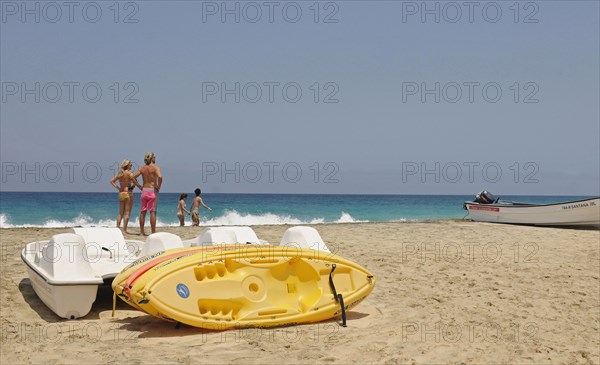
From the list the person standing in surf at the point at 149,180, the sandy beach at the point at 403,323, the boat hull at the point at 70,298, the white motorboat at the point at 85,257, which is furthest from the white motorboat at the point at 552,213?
the boat hull at the point at 70,298

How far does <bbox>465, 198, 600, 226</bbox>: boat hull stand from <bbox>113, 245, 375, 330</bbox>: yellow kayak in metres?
12.1

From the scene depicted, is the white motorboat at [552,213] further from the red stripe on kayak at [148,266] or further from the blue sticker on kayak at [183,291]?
the blue sticker on kayak at [183,291]

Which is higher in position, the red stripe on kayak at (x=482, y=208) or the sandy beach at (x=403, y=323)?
the red stripe on kayak at (x=482, y=208)

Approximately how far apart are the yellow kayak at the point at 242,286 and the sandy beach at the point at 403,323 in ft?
0.54

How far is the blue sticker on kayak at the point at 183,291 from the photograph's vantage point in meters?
5.90

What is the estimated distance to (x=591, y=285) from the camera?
9.18m

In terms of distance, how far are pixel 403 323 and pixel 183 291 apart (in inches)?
94.0

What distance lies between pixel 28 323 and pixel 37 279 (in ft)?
2.11

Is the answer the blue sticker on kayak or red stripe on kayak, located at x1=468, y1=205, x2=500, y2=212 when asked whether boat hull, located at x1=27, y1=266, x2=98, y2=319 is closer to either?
the blue sticker on kayak

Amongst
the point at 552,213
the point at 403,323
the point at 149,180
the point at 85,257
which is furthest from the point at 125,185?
the point at 552,213

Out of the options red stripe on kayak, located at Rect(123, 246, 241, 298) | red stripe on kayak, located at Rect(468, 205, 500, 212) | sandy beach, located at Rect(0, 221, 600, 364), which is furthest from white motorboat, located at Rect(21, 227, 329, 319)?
red stripe on kayak, located at Rect(468, 205, 500, 212)

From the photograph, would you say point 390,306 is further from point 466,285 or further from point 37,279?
point 37,279

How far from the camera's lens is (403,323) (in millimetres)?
6703

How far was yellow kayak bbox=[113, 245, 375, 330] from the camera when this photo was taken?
586cm
